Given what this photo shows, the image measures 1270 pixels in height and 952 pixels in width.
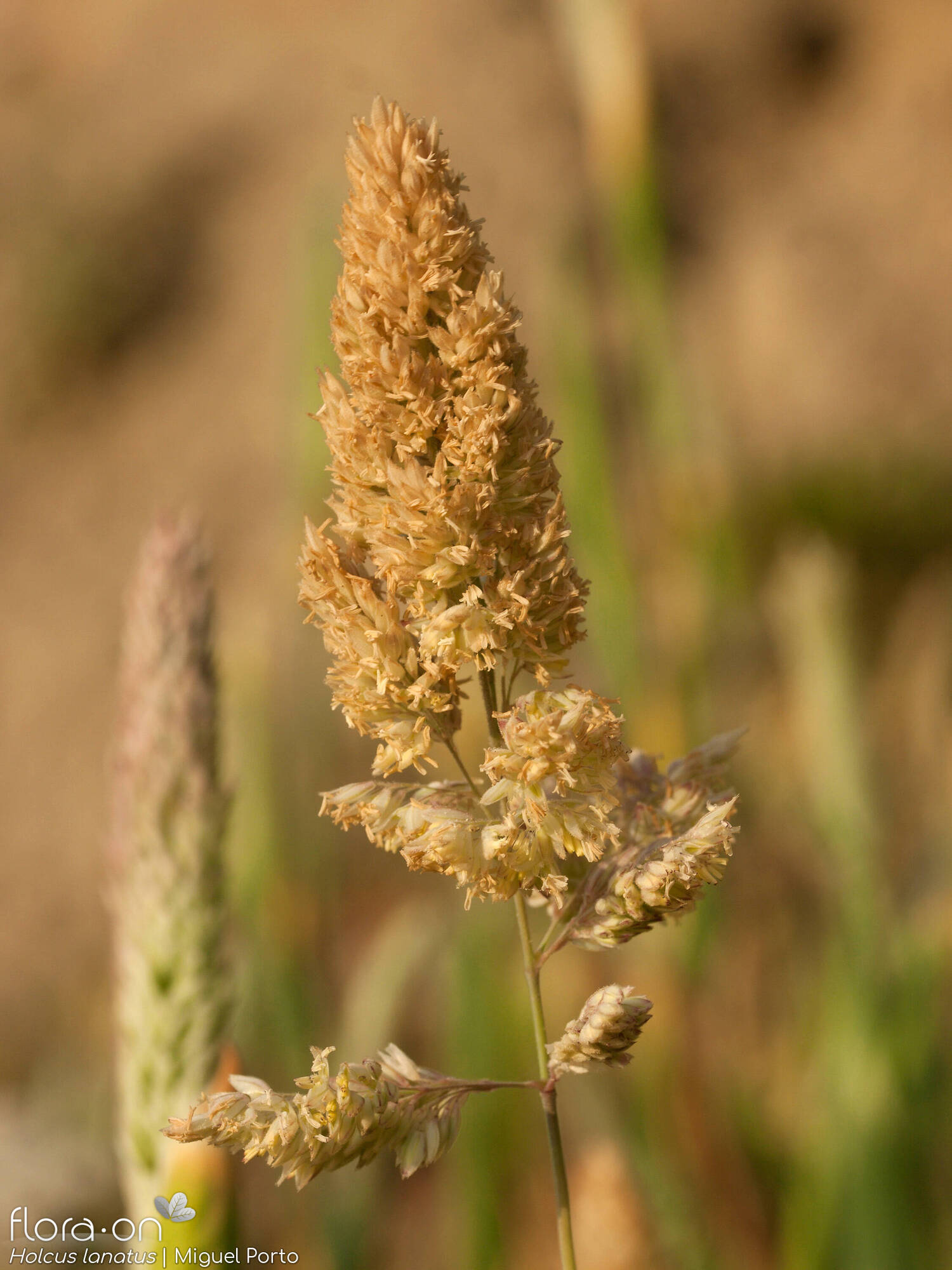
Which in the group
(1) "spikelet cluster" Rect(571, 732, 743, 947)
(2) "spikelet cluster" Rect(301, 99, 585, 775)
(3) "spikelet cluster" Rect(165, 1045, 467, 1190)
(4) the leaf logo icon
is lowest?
(4) the leaf logo icon

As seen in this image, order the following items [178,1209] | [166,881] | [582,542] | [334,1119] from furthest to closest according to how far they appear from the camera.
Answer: [582,542] → [166,881] → [178,1209] → [334,1119]

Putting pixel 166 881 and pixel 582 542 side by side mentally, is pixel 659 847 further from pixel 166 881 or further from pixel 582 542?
pixel 582 542

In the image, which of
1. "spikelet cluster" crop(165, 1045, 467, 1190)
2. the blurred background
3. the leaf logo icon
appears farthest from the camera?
the blurred background

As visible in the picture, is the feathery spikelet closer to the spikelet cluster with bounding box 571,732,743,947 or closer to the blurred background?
the blurred background

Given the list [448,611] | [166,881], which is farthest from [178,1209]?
[448,611]

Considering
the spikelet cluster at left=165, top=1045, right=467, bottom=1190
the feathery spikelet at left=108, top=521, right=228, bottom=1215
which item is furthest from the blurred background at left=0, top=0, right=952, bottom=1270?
the spikelet cluster at left=165, top=1045, right=467, bottom=1190

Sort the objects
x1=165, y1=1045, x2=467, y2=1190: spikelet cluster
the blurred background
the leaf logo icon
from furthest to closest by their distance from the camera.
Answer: the blurred background → the leaf logo icon → x1=165, y1=1045, x2=467, y2=1190: spikelet cluster

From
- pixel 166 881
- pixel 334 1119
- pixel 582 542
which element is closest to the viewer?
pixel 334 1119
